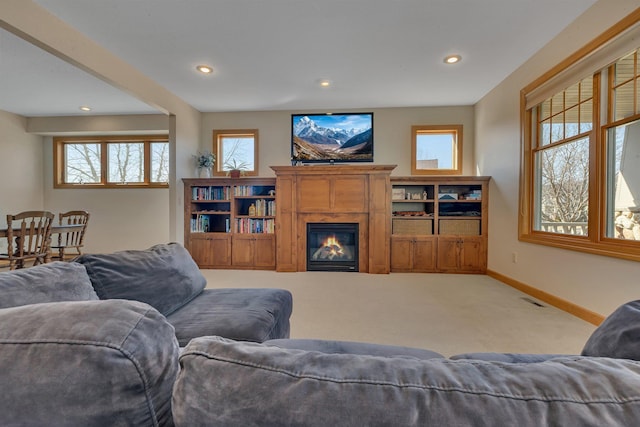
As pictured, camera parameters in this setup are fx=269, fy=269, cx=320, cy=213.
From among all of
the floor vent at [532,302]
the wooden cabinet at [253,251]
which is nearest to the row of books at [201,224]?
the wooden cabinet at [253,251]

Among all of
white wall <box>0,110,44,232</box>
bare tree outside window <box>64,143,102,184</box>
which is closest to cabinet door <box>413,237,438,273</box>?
bare tree outside window <box>64,143,102,184</box>

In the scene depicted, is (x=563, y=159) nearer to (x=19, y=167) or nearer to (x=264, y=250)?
(x=264, y=250)

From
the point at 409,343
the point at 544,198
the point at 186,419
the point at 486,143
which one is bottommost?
the point at 409,343

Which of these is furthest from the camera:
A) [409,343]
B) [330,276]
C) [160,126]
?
[160,126]

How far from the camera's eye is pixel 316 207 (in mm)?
4195

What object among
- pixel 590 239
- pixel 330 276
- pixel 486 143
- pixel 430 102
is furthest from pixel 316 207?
pixel 590 239

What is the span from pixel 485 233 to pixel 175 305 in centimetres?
417

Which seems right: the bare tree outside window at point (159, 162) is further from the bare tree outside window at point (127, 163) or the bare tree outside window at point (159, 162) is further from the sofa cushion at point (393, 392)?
the sofa cushion at point (393, 392)

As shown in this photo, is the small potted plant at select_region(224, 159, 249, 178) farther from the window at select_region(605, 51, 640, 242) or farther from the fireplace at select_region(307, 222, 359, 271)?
the window at select_region(605, 51, 640, 242)

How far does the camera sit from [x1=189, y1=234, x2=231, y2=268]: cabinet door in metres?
4.43

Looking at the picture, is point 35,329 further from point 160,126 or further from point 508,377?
point 160,126

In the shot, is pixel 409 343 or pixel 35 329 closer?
pixel 35 329

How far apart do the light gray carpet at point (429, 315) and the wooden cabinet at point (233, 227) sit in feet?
2.14

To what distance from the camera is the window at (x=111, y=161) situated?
5051 mm
